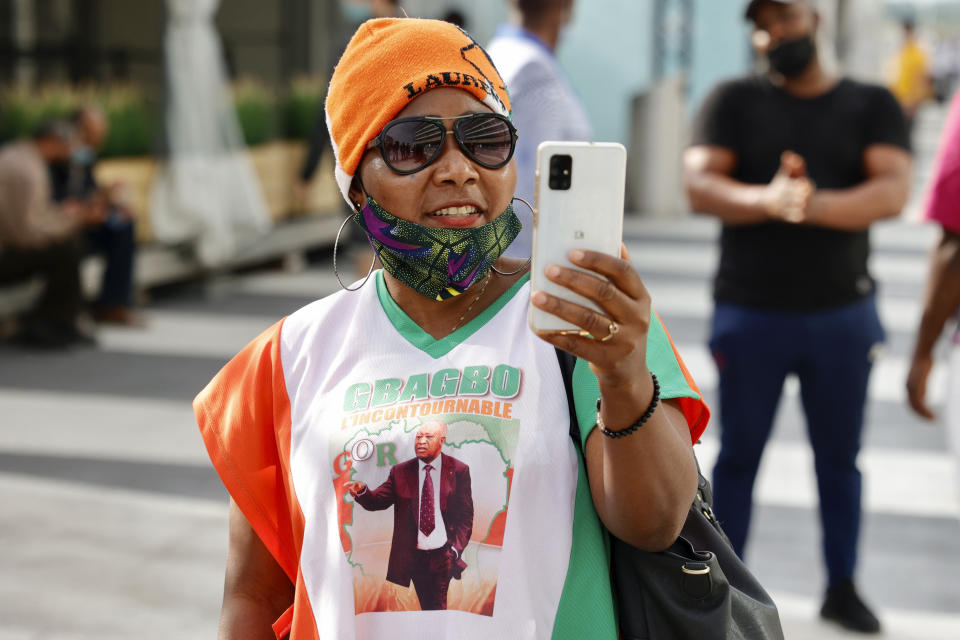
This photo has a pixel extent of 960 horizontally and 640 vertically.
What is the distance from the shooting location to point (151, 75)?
1614 cm

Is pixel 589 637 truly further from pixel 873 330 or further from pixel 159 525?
pixel 159 525

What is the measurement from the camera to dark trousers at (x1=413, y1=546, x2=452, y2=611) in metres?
1.74

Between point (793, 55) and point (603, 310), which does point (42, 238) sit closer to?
point (793, 55)

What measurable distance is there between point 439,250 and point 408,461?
0.32 meters

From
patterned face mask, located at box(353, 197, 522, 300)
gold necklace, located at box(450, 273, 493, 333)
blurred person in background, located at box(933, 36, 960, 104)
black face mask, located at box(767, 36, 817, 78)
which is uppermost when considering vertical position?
black face mask, located at box(767, 36, 817, 78)

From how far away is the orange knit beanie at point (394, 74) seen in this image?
185 centimetres

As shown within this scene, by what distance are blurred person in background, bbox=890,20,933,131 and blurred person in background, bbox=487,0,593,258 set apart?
67.6ft

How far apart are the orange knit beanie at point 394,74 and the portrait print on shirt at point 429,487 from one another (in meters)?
0.39

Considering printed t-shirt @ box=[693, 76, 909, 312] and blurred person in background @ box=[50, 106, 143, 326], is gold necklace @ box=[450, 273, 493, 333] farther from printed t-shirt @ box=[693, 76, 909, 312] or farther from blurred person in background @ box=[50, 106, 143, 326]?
blurred person in background @ box=[50, 106, 143, 326]

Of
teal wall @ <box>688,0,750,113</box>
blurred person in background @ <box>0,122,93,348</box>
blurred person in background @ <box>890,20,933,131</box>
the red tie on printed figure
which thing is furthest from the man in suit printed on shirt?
blurred person in background @ <box>890,20,933,131</box>

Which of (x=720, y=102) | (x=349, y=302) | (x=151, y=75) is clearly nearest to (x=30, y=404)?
(x=720, y=102)

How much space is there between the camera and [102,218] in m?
9.59

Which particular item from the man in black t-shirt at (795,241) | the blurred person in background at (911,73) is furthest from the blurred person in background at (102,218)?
the blurred person in background at (911,73)

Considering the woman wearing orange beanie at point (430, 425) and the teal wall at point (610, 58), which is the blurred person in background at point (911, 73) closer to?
the teal wall at point (610, 58)
